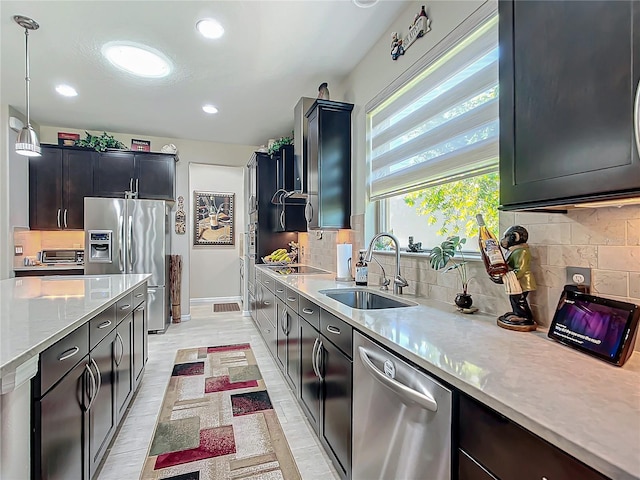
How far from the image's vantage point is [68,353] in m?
1.32

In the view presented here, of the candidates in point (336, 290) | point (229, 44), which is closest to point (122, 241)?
point (229, 44)

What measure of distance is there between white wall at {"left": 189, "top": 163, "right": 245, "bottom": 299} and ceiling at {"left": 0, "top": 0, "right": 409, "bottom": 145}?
2.45 m

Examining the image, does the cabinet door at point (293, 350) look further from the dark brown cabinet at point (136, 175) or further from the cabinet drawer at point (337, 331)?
the dark brown cabinet at point (136, 175)

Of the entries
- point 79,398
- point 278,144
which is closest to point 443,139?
point 79,398

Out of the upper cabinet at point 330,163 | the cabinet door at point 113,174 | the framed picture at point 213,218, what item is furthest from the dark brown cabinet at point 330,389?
the framed picture at point 213,218

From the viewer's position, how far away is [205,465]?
1824mm

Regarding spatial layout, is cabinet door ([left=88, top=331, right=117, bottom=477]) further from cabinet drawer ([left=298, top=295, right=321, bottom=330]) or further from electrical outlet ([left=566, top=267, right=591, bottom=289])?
electrical outlet ([left=566, top=267, right=591, bottom=289])

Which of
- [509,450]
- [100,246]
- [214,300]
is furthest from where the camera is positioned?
[214,300]

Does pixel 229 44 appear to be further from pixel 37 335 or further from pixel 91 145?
pixel 91 145

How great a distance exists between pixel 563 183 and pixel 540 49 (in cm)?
43

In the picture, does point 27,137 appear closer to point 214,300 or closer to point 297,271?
point 297,271

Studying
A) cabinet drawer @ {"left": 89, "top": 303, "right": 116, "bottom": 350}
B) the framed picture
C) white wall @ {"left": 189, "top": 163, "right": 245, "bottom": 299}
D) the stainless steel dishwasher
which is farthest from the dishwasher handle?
the framed picture

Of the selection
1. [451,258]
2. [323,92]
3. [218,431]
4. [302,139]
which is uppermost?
[323,92]

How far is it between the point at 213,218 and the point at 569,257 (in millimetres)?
6512
